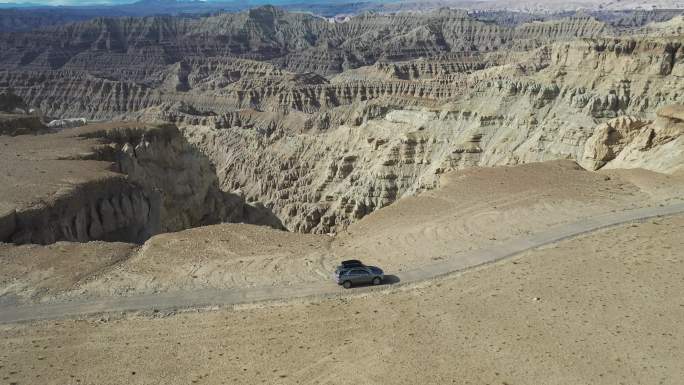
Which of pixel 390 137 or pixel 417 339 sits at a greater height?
pixel 417 339

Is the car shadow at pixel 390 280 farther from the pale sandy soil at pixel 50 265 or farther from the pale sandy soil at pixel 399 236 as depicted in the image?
the pale sandy soil at pixel 50 265

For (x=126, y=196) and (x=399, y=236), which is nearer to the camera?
(x=399, y=236)

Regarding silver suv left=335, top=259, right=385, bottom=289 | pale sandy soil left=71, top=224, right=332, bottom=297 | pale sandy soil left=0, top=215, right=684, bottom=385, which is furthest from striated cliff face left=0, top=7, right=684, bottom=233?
silver suv left=335, top=259, right=385, bottom=289

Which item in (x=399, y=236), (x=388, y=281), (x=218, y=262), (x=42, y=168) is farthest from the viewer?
(x=42, y=168)

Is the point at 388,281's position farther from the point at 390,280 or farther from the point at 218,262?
the point at 218,262

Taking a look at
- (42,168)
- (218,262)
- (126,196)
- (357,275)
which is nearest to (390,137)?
(126,196)

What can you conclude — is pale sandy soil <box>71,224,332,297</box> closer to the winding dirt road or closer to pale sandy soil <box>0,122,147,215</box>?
the winding dirt road

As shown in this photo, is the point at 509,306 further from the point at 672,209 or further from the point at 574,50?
the point at 574,50
